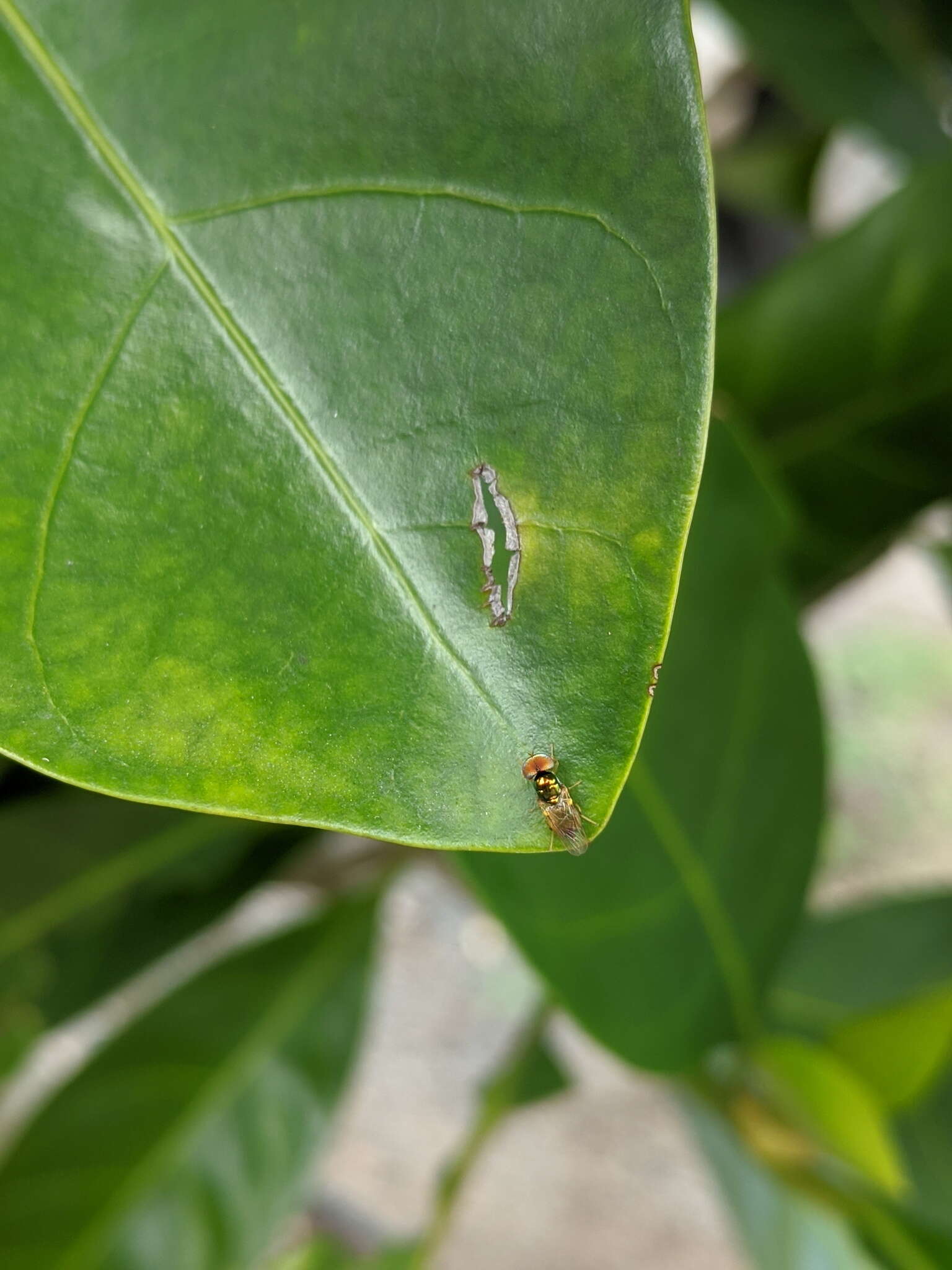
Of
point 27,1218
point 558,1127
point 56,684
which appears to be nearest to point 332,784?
point 56,684

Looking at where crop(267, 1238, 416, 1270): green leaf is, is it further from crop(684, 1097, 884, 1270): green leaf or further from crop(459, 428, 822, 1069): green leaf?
crop(459, 428, 822, 1069): green leaf

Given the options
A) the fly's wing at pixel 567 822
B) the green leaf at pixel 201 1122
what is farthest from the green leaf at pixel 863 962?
the fly's wing at pixel 567 822

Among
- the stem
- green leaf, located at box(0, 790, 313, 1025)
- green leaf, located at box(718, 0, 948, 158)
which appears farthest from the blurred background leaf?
green leaf, located at box(718, 0, 948, 158)

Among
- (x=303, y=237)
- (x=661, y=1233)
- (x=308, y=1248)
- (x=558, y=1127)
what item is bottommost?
(x=661, y=1233)

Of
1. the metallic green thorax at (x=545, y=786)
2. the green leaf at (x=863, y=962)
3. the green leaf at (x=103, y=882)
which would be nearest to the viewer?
the metallic green thorax at (x=545, y=786)

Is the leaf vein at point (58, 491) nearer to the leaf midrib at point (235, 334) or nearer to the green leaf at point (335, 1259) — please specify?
the leaf midrib at point (235, 334)

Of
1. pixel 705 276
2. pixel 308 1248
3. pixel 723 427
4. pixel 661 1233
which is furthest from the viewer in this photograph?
pixel 661 1233

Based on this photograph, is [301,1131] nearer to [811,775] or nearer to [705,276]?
[811,775]
